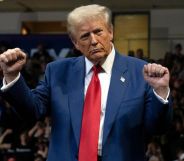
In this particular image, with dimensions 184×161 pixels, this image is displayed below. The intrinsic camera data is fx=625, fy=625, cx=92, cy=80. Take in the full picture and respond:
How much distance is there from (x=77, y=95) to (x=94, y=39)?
10.9 inches

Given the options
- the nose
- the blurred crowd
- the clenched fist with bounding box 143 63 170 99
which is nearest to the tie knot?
the nose

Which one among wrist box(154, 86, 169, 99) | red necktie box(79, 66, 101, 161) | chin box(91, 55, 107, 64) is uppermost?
chin box(91, 55, 107, 64)

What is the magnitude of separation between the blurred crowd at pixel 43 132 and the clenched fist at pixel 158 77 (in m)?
6.09

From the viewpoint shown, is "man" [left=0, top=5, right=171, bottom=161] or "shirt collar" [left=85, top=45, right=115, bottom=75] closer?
"man" [left=0, top=5, right=171, bottom=161]

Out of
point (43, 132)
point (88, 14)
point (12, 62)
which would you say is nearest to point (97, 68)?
point (88, 14)

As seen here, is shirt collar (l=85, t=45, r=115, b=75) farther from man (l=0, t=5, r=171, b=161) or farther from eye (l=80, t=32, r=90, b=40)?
eye (l=80, t=32, r=90, b=40)

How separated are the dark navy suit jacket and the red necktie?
27 mm

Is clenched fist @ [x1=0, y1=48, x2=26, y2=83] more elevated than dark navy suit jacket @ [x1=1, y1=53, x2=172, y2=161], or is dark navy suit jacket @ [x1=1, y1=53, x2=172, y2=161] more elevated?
clenched fist @ [x1=0, y1=48, x2=26, y2=83]

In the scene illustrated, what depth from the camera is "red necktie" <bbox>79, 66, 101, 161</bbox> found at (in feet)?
9.34

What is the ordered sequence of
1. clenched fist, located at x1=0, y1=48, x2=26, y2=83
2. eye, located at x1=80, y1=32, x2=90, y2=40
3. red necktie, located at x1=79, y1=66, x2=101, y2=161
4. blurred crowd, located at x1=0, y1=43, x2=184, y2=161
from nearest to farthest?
1. clenched fist, located at x1=0, y1=48, x2=26, y2=83
2. red necktie, located at x1=79, y1=66, x2=101, y2=161
3. eye, located at x1=80, y1=32, x2=90, y2=40
4. blurred crowd, located at x1=0, y1=43, x2=184, y2=161

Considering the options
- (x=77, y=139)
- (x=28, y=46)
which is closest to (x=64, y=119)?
(x=77, y=139)

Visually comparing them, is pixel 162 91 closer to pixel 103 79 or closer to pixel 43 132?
pixel 103 79

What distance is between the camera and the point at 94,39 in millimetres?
2918

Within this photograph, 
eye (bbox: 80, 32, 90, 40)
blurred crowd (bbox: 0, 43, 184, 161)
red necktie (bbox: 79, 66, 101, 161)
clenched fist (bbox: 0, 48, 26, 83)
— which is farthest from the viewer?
blurred crowd (bbox: 0, 43, 184, 161)
